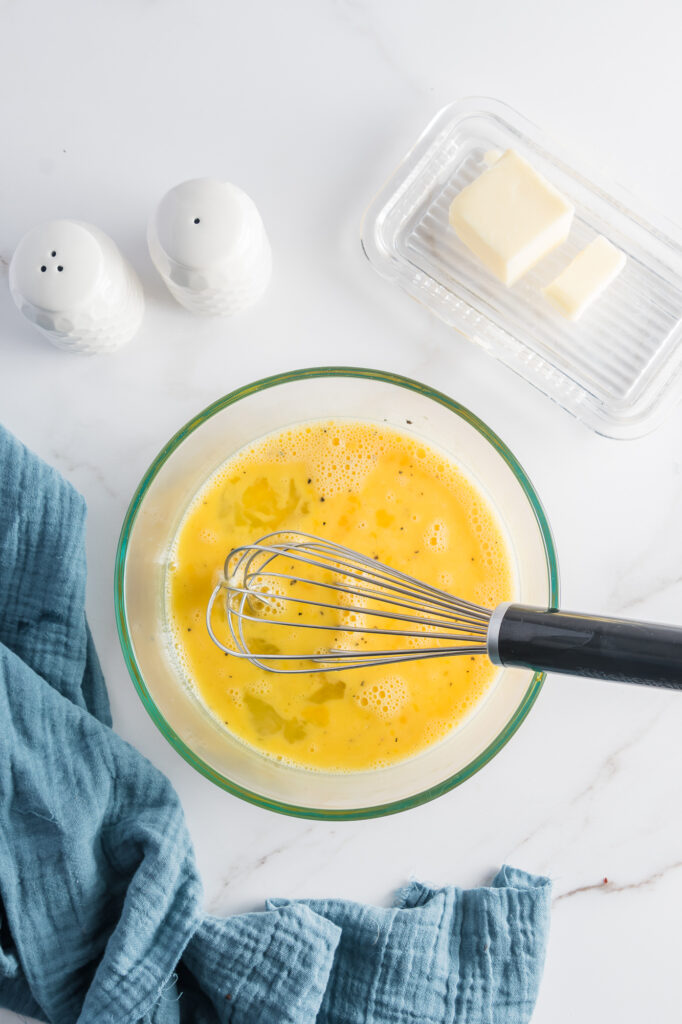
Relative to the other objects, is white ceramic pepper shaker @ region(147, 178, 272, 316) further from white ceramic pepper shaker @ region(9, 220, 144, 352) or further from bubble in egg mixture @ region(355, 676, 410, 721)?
bubble in egg mixture @ region(355, 676, 410, 721)

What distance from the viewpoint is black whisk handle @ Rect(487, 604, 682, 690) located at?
1.90 ft

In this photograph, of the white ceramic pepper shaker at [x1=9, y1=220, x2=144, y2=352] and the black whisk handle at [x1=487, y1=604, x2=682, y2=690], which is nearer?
the black whisk handle at [x1=487, y1=604, x2=682, y2=690]

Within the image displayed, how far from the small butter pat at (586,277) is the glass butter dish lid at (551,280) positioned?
0.11ft

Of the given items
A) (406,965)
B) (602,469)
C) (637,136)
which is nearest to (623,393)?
(602,469)

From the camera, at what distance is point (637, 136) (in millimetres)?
960

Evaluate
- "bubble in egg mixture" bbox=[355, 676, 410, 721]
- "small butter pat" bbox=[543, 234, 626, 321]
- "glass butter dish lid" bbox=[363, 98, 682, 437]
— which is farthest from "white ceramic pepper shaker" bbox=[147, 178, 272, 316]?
"bubble in egg mixture" bbox=[355, 676, 410, 721]

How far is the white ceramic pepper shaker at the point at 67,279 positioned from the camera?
807 mm

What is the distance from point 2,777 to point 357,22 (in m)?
0.87

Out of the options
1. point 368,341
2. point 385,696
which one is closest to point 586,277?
point 368,341

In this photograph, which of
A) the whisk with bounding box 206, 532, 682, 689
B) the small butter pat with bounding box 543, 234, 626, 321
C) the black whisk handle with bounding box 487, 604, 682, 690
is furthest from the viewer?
the small butter pat with bounding box 543, 234, 626, 321

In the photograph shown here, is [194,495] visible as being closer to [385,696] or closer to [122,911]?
[385,696]

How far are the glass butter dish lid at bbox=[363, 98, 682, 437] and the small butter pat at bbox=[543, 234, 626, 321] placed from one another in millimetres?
33

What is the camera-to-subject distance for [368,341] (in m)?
0.96

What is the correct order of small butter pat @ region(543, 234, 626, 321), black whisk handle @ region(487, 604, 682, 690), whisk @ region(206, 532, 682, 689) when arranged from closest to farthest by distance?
black whisk handle @ region(487, 604, 682, 690) → whisk @ region(206, 532, 682, 689) → small butter pat @ region(543, 234, 626, 321)
